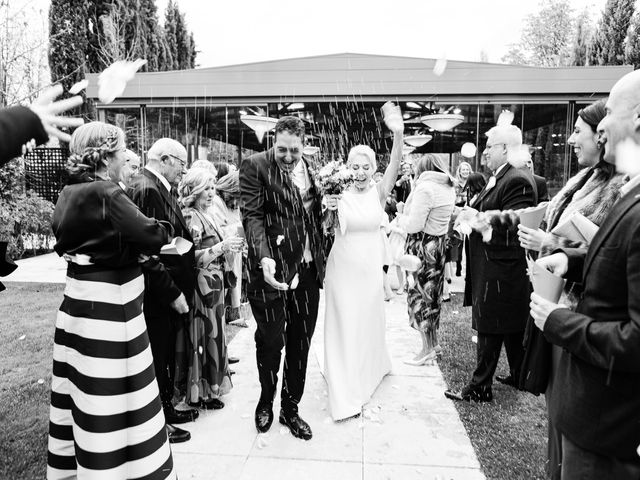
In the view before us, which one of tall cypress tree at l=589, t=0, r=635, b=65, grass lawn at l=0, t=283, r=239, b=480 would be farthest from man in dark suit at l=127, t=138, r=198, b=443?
tall cypress tree at l=589, t=0, r=635, b=65

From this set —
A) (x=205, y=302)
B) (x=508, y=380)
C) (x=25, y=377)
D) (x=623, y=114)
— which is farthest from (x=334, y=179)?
(x=25, y=377)

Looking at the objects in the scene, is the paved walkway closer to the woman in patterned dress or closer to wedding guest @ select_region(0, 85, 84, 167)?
the woman in patterned dress

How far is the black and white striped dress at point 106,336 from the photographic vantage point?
2.42 meters

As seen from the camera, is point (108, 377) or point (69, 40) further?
point (69, 40)

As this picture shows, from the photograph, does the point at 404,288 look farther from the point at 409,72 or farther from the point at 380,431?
the point at 409,72

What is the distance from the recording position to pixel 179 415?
3764mm

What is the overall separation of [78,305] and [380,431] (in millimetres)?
2362

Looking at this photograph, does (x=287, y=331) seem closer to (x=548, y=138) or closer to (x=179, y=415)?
(x=179, y=415)

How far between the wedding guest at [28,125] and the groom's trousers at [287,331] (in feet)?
6.15

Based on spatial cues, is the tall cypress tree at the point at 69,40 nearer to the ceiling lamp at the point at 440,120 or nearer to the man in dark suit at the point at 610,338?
the ceiling lamp at the point at 440,120

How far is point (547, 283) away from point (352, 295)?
2.11 metres

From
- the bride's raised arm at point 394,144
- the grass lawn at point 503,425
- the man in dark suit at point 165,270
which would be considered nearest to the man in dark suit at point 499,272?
the grass lawn at point 503,425

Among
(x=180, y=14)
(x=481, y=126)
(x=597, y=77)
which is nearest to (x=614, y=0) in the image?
(x=481, y=126)

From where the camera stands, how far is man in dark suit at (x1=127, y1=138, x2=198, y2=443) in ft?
10.4
